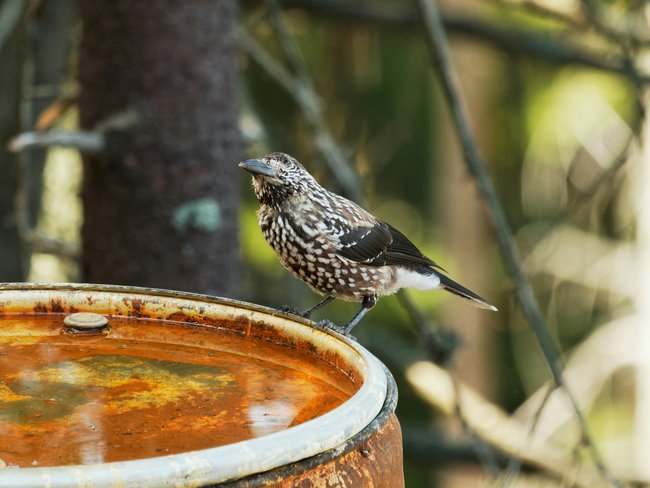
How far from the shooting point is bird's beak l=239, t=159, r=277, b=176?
415cm

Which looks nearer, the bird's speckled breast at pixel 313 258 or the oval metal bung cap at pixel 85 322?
the oval metal bung cap at pixel 85 322

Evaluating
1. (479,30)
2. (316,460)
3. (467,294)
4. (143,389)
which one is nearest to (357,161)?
(479,30)

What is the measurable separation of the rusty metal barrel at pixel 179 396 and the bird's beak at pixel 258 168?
1033 mm

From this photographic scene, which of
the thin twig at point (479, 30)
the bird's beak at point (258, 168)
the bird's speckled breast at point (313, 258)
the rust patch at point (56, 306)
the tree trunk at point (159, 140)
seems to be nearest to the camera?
the rust patch at point (56, 306)

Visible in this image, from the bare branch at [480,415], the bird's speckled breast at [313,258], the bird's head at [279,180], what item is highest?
the bird's head at [279,180]

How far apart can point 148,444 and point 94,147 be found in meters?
2.56

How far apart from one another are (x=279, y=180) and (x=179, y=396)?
183 cm

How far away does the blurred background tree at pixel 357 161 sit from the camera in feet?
15.0

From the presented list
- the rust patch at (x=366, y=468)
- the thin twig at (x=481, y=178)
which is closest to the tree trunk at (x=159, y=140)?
the thin twig at (x=481, y=178)

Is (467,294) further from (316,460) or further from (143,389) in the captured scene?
(316,460)

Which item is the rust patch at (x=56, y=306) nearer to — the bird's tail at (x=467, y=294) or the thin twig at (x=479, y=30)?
the bird's tail at (x=467, y=294)

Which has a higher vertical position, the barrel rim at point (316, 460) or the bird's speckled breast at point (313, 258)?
the barrel rim at point (316, 460)

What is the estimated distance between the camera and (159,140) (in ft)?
15.0

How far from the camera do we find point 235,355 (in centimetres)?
298
